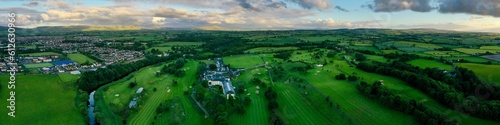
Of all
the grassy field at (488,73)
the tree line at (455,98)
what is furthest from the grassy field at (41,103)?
the grassy field at (488,73)

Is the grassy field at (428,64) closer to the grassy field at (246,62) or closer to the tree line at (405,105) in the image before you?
the tree line at (405,105)

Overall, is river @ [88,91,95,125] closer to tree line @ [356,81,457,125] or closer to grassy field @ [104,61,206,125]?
grassy field @ [104,61,206,125]

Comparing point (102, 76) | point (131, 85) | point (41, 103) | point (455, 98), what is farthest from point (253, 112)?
point (102, 76)

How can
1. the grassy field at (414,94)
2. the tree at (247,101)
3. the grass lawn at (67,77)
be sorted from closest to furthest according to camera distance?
1. the grassy field at (414,94)
2. the tree at (247,101)
3. the grass lawn at (67,77)

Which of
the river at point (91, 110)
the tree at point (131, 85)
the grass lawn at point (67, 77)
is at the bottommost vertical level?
the river at point (91, 110)

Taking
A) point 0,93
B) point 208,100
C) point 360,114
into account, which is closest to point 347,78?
point 360,114

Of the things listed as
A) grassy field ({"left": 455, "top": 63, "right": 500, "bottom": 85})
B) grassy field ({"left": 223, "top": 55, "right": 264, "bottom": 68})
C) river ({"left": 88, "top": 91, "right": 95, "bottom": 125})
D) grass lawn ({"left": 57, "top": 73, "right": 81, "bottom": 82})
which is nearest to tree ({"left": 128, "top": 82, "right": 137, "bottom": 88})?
river ({"left": 88, "top": 91, "right": 95, "bottom": 125})

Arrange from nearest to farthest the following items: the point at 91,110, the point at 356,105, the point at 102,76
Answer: the point at 356,105
the point at 91,110
the point at 102,76

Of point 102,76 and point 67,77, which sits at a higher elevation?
point 102,76

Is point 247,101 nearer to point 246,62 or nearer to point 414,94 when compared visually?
point 414,94
